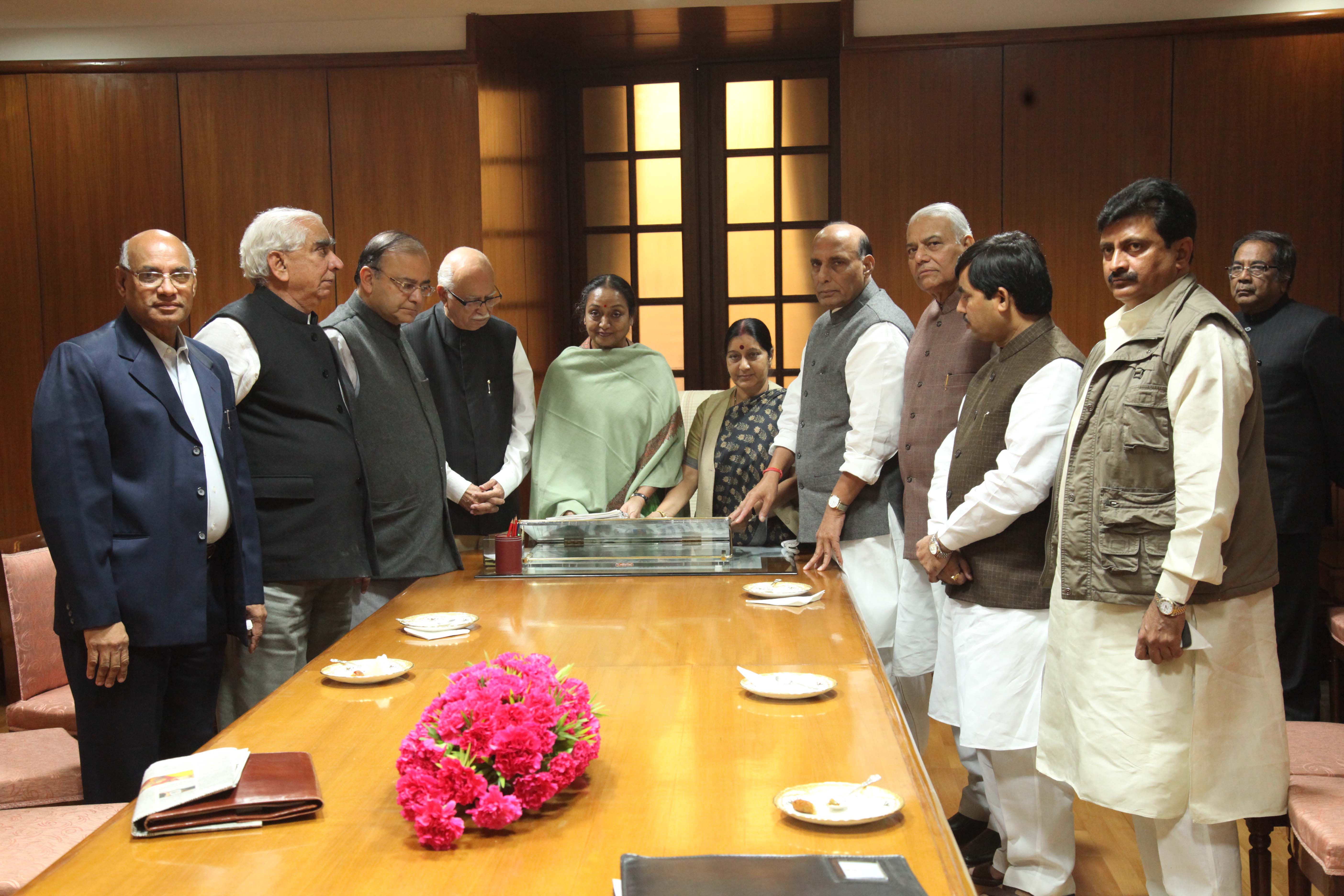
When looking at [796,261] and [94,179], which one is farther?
[796,261]

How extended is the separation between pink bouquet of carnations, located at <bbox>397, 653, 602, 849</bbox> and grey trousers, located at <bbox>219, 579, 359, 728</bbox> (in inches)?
56.6

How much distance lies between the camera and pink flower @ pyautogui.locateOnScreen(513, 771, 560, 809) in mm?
1354

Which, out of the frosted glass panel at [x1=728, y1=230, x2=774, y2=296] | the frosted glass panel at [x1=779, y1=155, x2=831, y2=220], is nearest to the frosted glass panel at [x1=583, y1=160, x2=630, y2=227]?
the frosted glass panel at [x1=728, y1=230, x2=774, y2=296]

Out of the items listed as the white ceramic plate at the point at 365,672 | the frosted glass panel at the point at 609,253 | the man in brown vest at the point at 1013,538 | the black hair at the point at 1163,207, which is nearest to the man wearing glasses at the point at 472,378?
the white ceramic plate at the point at 365,672

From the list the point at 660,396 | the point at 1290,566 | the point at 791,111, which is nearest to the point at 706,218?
the point at 791,111

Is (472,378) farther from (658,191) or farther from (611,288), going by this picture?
(658,191)

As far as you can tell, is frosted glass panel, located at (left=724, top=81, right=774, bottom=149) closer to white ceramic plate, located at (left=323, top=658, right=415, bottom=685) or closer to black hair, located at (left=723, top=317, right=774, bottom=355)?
black hair, located at (left=723, top=317, right=774, bottom=355)

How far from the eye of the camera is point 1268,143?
452cm

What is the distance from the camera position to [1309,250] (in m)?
4.51

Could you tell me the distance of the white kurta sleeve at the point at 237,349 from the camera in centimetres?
272

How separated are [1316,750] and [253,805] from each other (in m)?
2.05

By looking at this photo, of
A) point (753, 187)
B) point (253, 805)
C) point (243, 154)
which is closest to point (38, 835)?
point (253, 805)

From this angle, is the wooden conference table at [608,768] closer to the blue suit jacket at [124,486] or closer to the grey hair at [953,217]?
the blue suit jacket at [124,486]

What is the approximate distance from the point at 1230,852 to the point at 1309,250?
3.32 m
